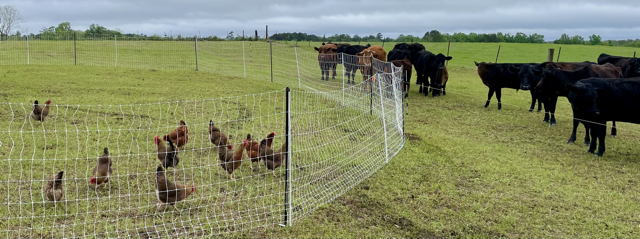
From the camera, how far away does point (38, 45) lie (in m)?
20.6

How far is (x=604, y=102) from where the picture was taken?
7.45m

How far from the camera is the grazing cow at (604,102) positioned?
7293 mm

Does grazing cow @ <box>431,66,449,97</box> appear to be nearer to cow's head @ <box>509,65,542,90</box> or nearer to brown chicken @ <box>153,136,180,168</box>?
cow's head @ <box>509,65,542,90</box>

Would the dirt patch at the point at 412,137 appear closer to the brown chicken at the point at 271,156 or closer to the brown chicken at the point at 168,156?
the brown chicken at the point at 271,156

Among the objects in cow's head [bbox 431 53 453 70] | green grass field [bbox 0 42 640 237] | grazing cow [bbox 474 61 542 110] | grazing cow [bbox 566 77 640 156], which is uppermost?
cow's head [bbox 431 53 453 70]

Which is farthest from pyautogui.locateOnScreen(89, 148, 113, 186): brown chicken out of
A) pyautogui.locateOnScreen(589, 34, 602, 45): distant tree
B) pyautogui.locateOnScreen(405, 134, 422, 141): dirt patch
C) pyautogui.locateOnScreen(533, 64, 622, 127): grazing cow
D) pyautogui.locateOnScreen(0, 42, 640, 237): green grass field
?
pyautogui.locateOnScreen(589, 34, 602, 45): distant tree

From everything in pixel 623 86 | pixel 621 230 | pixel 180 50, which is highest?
pixel 180 50

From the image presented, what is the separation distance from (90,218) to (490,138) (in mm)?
7041

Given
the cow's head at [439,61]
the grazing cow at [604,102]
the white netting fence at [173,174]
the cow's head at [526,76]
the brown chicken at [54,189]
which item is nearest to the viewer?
the white netting fence at [173,174]

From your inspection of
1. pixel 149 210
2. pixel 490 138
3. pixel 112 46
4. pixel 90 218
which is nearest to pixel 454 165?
pixel 490 138

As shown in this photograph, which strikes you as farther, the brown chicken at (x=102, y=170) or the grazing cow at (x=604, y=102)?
the grazing cow at (x=604, y=102)

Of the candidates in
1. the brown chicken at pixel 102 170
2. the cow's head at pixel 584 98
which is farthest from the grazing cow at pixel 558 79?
the brown chicken at pixel 102 170

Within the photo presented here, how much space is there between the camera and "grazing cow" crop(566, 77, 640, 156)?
729 centimetres

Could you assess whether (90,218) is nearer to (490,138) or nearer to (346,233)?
(346,233)
